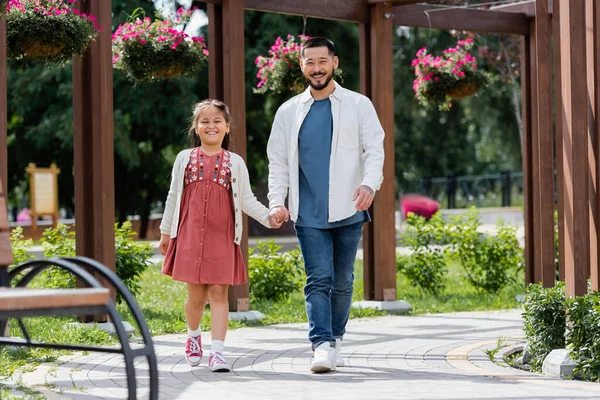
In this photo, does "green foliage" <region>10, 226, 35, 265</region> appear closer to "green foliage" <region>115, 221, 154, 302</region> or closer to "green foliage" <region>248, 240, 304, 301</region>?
"green foliage" <region>115, 221, 154, 302</region>

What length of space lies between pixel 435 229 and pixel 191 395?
6777 mm

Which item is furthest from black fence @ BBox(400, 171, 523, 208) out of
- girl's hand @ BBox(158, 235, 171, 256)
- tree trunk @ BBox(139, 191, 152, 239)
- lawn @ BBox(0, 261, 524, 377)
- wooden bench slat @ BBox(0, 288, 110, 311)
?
wooden bench slat @ BBox(0, 288, 110, 311)

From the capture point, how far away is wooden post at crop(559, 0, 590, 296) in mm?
5441

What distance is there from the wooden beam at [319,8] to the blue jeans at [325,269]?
323cm

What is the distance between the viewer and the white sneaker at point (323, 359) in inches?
207

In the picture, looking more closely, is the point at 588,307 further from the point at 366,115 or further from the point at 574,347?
the point at 366,115

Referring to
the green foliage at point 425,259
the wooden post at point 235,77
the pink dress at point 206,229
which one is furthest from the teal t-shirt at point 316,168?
the green foliage at point 425,259

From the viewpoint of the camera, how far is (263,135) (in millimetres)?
20547

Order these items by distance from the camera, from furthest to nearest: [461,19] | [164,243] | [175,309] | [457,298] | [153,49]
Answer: [457,298], [461,19], [175,309], [153,49], [164,243]

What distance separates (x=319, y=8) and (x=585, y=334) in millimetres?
4374

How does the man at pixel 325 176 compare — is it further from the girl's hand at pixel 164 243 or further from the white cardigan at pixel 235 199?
the girl's hand at pixel 164 243

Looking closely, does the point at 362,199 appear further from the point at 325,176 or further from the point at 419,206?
the point at 419,206

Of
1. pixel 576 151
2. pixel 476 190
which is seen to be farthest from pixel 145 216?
pixel 576 151

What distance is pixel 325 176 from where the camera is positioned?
5496mm
